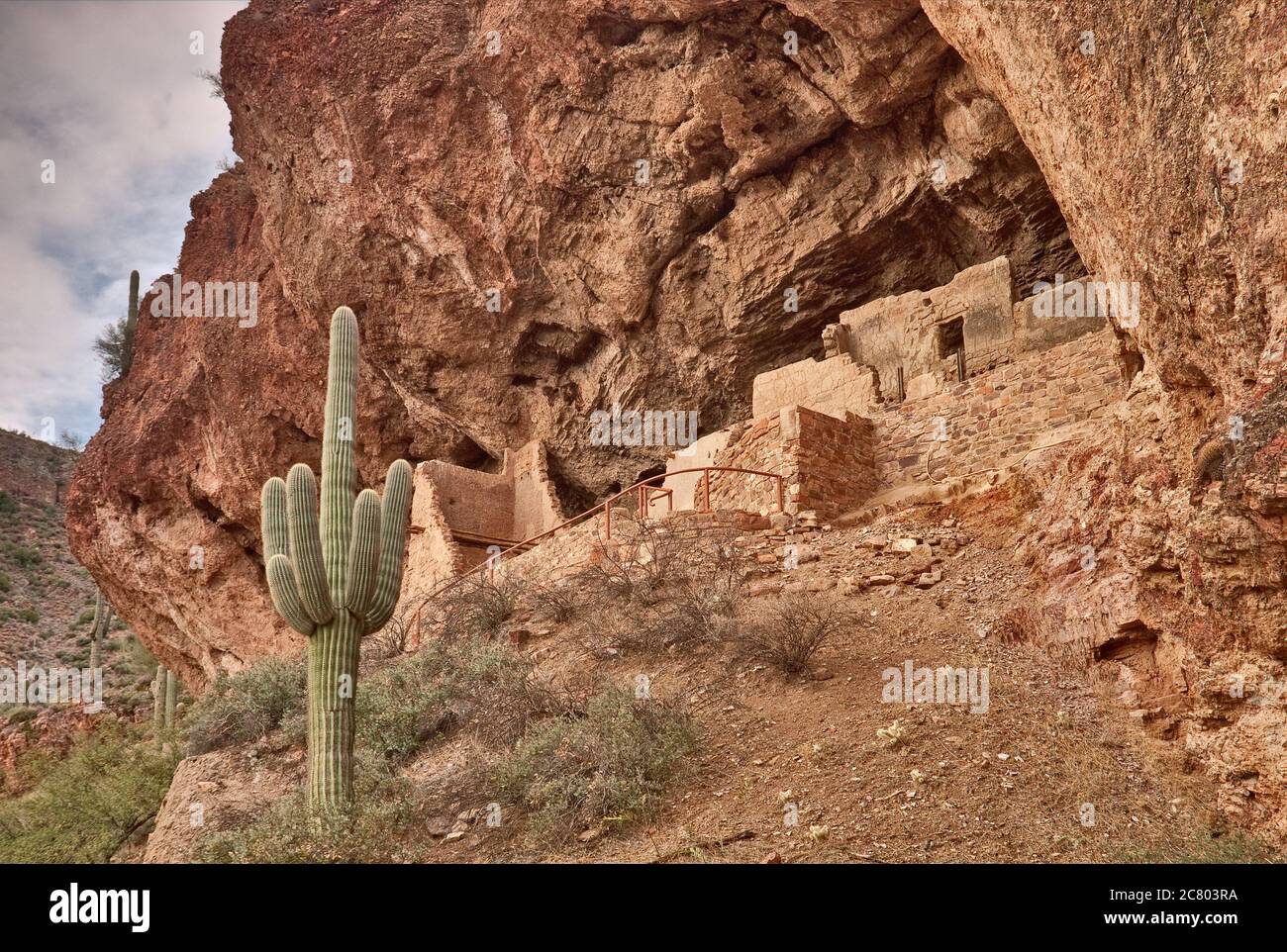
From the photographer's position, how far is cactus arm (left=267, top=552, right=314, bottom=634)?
7762 millimetres

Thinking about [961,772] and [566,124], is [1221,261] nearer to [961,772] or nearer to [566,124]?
[961,772]

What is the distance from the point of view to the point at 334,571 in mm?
8062

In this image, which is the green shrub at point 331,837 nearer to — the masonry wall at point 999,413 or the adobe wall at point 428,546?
the masonry wall at point 999,413

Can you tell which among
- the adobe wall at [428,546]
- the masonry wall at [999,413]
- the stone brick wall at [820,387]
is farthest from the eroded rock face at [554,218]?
the masonry wall at [999,413]

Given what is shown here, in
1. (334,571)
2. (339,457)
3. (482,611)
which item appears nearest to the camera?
(334,571)

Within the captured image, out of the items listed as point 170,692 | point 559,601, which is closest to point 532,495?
point 559,601

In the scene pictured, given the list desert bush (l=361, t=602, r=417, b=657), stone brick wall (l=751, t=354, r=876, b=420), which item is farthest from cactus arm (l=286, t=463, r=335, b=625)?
stone brick wall (l=751, t=354, r=876, b=420)

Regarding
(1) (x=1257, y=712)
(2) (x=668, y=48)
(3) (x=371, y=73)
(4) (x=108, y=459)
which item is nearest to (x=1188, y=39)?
(1) (x=1257, y=712)

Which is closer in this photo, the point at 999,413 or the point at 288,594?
the point at 288,594

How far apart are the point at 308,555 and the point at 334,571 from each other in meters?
0.26

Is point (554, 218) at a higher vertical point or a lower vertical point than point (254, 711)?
higher

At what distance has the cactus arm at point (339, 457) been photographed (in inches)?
320

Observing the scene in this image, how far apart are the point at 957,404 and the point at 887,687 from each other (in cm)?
568

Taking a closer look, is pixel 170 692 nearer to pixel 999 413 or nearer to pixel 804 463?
pixel 804 463
